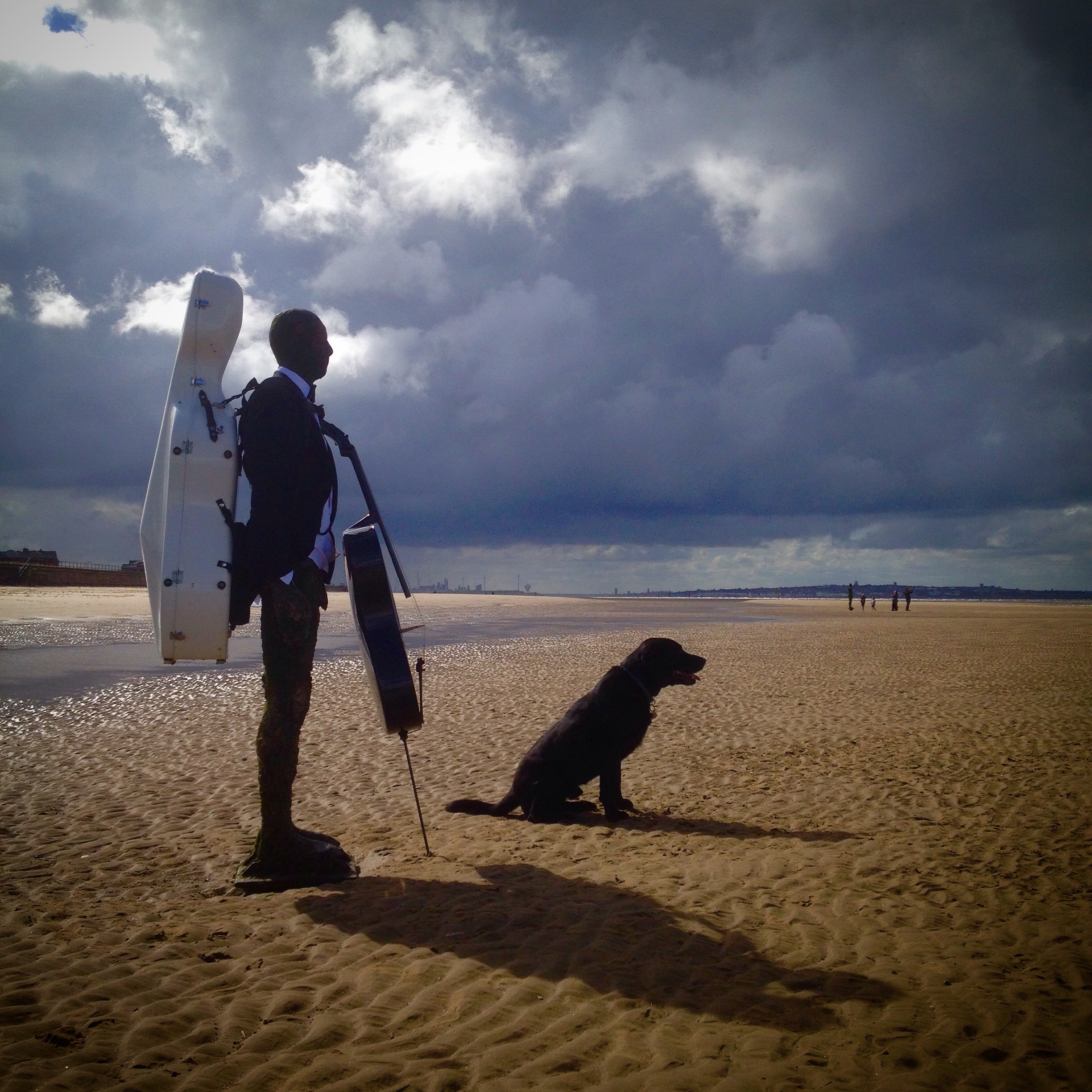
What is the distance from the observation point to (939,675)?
16234 millimetres

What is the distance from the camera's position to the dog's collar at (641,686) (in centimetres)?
621

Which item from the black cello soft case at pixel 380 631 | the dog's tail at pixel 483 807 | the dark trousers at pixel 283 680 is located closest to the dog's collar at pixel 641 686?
the dog's tail at pixel 483 807

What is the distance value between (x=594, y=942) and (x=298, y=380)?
144 inches

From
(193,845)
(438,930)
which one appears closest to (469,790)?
(193,845)

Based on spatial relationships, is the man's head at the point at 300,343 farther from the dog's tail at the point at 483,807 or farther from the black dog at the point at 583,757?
the dog's tail at the point at 483,807

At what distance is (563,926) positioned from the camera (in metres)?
3.74

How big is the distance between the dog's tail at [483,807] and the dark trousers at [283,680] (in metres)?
2.00

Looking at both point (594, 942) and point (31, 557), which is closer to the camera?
point (594, 942)

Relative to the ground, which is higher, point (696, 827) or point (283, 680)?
point (283, 680)

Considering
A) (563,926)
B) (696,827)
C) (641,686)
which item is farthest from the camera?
(641,686)

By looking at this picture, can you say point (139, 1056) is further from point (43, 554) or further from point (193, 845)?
point (43, 554)

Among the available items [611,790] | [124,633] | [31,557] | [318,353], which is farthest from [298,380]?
[31,557]

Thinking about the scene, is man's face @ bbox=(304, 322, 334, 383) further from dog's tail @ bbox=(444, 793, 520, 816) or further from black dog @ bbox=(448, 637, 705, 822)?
dog's tail @ bbox=(444, 793, 520, 816)

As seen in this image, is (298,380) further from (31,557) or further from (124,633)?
(31,557)
